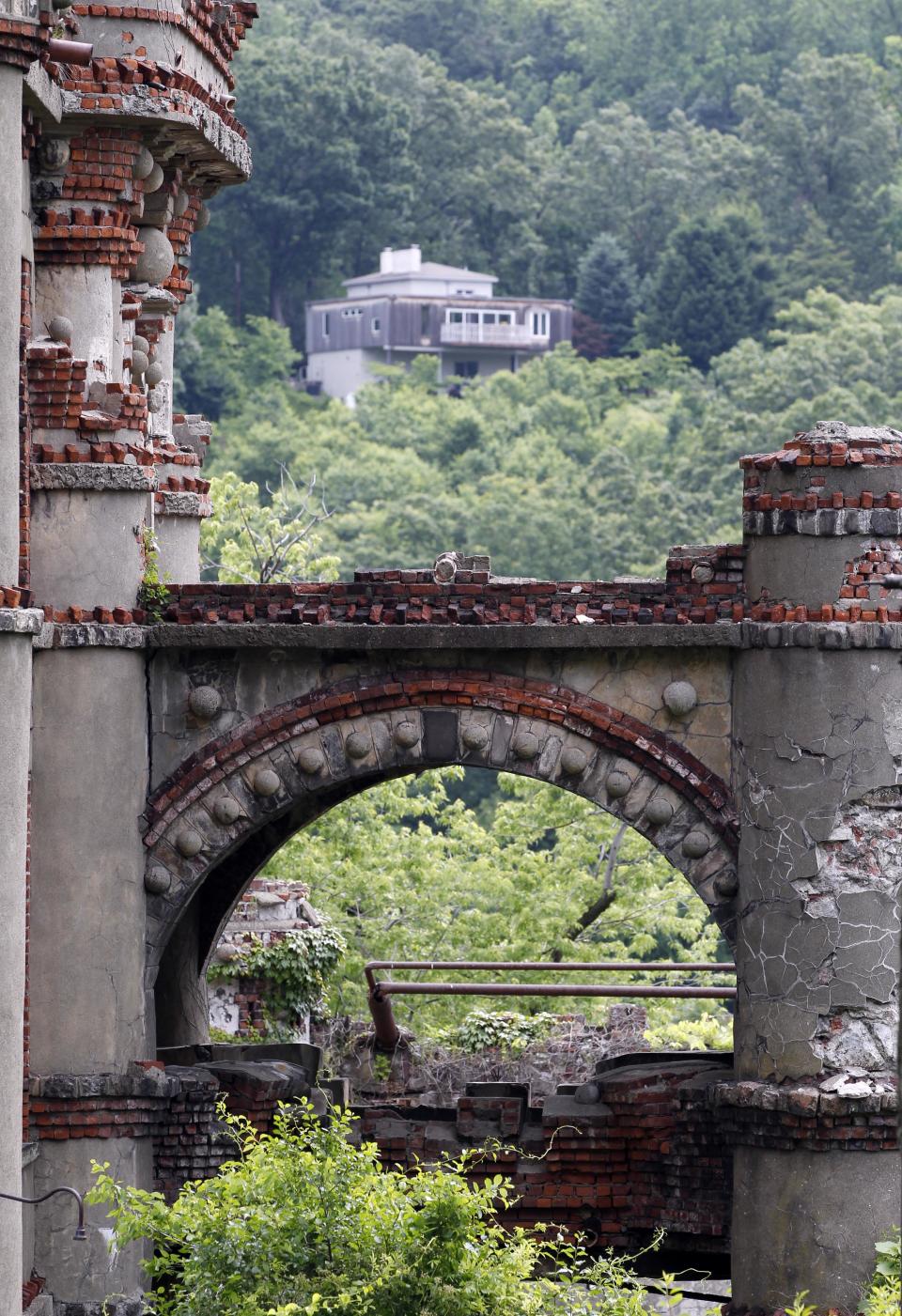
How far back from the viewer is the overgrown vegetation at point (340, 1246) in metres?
12.5

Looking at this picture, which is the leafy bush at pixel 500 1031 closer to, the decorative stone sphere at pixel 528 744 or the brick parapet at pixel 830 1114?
the decorative stone sphere at pixel 528 744

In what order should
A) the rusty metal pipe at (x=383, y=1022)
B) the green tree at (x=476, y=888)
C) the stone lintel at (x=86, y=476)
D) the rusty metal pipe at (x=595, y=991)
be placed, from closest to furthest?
the stone lintel at (x=86, y=476) → the rusty metal pipe at (x=595, y=991) → the rusty metal pipe at (x=383, y=1022) → the green tree at (x=476, y=888)

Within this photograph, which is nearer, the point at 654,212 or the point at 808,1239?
the point at 808,1239

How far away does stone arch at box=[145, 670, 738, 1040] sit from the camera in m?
15.0

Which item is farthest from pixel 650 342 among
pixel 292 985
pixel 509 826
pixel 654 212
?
pixel 292 985

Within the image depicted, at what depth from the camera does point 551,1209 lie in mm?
15859

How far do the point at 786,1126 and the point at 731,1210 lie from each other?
0.74 metres

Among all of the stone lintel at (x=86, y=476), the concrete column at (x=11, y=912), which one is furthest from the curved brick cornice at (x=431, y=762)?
the concrete column at (x=11, y=912)

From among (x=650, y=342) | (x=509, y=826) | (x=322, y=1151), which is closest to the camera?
(x=322, y=1151)

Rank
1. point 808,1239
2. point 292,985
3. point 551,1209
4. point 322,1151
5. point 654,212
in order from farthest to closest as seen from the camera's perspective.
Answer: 1. point 654,212
2. point 292,985
3. point 551,1209
4. point 808,1239
5. point 322,1151

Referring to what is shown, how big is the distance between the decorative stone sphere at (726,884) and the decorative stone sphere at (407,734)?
1.84 m

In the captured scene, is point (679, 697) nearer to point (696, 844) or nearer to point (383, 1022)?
point (696, 844)

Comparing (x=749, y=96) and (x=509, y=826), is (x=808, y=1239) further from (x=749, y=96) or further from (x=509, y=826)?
(x=749, y=96)

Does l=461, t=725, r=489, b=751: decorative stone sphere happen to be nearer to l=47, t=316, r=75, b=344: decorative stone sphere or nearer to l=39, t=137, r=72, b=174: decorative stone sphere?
l=47, t=316, r=75, b=344: decorative stone sphere
